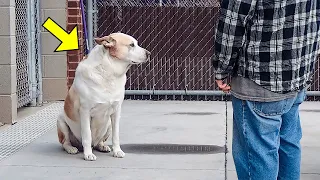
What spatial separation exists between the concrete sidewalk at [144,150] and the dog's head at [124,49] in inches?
39.5

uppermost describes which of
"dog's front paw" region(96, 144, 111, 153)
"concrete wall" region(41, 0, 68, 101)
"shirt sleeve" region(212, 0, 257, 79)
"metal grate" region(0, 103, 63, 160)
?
"shirt sleeve" region(212, 0, 257, 79)

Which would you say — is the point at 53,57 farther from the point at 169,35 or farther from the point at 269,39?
the point at 269,39

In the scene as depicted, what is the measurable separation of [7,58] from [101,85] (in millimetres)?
2296

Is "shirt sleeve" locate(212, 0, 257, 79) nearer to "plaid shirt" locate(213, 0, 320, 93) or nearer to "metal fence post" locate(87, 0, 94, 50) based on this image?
"plaid shirt" locate(213, 0, 320, 93)

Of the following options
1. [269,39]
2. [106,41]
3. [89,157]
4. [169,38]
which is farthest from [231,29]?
[169,38]

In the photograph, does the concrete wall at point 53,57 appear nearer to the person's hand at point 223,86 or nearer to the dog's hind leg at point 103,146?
the dog's hind leg at point 103,146

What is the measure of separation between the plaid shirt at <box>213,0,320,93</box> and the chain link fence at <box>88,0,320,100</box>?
6.86 metres

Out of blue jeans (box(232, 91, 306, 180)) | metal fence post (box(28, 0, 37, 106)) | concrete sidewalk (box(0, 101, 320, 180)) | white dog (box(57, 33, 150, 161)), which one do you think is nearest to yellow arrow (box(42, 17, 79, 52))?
metal fence post (box(28, 0, 37, 106))

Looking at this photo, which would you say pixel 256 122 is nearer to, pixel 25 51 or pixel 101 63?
pixel 101 63

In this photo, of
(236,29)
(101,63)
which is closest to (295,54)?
(236,29)

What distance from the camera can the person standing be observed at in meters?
3.74

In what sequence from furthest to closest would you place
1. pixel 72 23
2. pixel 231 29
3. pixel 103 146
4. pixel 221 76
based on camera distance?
pixel 72 23 → pixel 103 146 → pixel 221 76 → pixel 231 29

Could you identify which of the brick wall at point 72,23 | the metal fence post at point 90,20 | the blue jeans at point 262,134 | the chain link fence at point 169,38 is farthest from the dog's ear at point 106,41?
the chain link fence at point 169,38

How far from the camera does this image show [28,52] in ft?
31.7
